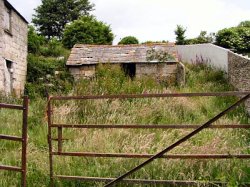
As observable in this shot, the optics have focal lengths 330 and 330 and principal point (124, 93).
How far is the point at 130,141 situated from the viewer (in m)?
5.87

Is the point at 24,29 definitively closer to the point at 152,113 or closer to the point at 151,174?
the point at 152,113

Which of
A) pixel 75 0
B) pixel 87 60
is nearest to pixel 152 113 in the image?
pixel 87 60

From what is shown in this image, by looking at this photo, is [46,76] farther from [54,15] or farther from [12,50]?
[54,15]

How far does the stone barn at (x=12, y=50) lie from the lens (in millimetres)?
13086

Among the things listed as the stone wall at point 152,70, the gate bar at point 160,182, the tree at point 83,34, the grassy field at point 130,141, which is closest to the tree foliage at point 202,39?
the tree at point 83,34

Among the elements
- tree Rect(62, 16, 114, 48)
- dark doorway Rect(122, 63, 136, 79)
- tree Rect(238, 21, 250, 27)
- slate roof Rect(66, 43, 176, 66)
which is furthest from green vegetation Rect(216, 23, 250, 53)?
dark doorway Rect(122, 63, 136, 79)

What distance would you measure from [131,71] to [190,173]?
12619 millimetres

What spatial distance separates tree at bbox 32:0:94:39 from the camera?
132ft

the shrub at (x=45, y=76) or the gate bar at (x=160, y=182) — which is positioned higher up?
the shrub at (x=45, y=76)

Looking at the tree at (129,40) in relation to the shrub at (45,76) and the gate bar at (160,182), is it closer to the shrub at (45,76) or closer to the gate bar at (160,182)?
the shrub at (45,76)

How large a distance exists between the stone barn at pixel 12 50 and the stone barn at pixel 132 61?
2.31 m

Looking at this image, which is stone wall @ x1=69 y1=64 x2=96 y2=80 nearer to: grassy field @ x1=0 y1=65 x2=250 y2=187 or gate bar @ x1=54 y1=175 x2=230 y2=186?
grassy field @ x1=0 y1=65 x2=250 y2=187

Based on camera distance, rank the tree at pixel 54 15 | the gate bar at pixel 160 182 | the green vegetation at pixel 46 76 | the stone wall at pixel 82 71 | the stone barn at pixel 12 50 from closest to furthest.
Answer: the gate bar at pixel 160 182
the stone barn at pixel 12 50
the green vegetation at pixel 46 76
the stone wall at pixel 82 71
the tree at pixel 54 15

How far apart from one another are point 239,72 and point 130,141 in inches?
275
